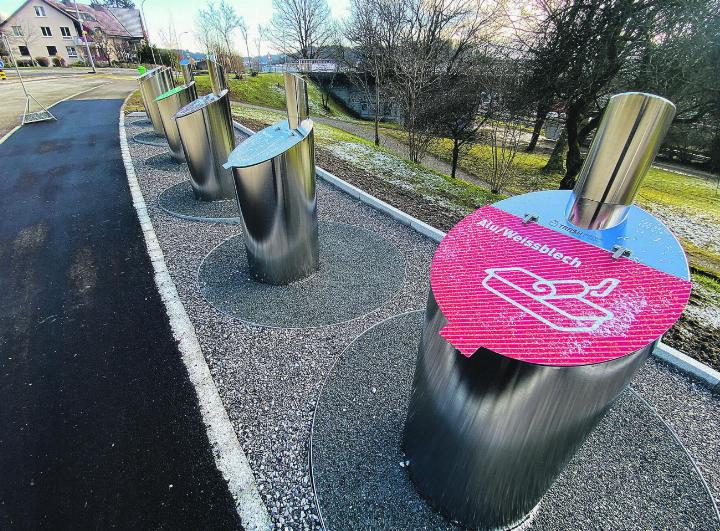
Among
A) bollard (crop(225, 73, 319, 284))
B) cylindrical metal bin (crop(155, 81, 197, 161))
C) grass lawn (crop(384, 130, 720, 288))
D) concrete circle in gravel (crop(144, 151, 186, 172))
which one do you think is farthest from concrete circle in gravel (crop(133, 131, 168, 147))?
grass lawn (crop(384, 130, 720, 288))

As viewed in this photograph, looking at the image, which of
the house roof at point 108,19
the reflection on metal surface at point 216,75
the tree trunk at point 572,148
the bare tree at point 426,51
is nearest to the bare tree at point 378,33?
the bare tree at point 426,51

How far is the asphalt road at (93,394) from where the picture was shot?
99.6 inches

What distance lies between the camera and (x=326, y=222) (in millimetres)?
6883

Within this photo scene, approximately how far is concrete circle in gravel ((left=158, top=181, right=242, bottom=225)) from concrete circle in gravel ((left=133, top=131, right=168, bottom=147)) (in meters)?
4.96

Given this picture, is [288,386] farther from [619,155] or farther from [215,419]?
[619,155]

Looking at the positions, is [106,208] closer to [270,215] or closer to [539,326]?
[270,215]

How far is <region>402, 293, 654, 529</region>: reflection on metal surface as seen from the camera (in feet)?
5.42

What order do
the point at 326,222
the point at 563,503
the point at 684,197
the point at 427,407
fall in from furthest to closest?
the point at 684,197 < the point at 326,222 < the point at 563,503 < the point at 427,407

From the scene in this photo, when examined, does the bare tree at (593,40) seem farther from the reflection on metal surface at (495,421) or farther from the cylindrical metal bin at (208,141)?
the reflection on metal surface at (495,421)

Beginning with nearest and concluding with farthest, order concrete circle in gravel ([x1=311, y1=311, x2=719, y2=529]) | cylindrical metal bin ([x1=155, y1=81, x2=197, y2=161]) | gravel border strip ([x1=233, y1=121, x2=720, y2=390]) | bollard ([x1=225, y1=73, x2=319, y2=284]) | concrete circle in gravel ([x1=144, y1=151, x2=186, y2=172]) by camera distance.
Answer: concrete circle in gravel ([x1=311, y1=311, x2=719, y2=529]) → gravel border strip ([x1=233, y1=121, x2=720, y2=390]) → bollard ([x1=225, y1=73, x2=319, y2=284]) → cylindrical metal bin ([x1=155, y1=81, x2=197, y2=161]) → concrete circle in gravel ([x1=144, y1=151, x2=186, y2=172])

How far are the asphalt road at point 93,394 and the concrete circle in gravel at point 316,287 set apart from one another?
2.73 ft

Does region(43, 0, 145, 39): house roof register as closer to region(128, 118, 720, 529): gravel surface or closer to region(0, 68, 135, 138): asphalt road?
region(0, 68, 135, 138): asphalt road

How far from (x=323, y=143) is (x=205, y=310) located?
36.2ft

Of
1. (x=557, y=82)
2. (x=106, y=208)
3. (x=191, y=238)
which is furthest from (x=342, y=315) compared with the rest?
(x=557, y=82)
